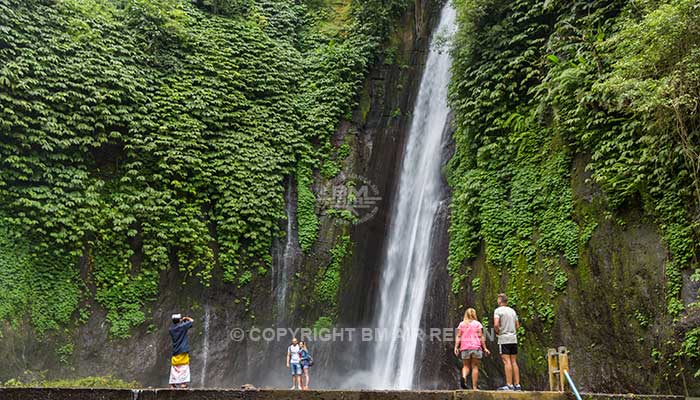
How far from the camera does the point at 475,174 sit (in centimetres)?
1221

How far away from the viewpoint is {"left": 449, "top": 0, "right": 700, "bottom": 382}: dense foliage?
7.47 m

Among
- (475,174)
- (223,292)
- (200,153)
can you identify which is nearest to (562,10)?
(475,174)

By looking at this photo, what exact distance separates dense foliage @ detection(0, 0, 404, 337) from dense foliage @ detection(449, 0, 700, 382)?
5152 millimetres

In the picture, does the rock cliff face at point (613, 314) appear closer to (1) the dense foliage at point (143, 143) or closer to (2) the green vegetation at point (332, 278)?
(2) the green vegetation at point (332, 278)

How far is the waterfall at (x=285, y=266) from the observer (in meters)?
14.5

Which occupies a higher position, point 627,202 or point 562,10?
point 562,10

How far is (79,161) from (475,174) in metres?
9.86

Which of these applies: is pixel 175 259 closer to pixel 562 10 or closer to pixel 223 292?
pixel 223 292

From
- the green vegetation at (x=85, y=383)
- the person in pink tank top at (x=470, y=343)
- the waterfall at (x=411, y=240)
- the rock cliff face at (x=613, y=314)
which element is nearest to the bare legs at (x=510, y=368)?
the person in pink tank top at (x=470, y=343)

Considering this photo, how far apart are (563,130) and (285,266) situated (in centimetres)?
842

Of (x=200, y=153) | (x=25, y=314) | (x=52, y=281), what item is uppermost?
(x=200, y=153)

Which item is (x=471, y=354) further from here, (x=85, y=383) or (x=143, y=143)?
(x=143, y=143)

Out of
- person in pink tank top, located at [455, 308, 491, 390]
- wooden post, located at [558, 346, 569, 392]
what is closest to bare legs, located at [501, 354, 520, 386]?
person in pink tank top, located at [455, 308, 491, 390]

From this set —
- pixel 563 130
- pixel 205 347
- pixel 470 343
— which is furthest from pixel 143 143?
pixel 563 130
